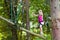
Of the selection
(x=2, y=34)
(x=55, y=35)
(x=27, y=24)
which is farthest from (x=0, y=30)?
(x=55, y=35)

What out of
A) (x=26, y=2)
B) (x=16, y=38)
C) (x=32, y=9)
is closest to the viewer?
(x=26, y=2)

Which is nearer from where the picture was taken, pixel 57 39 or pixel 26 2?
pixel 57 39

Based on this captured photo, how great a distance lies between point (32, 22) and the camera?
17.3 ft

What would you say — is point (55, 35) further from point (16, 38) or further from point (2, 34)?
point (2, 34)

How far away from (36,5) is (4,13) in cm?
82

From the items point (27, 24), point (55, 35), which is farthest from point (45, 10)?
point (55, 35)

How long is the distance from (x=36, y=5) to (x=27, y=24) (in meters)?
1.60

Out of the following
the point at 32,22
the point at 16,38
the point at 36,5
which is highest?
the point at 36,5

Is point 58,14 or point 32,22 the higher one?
point 58,14

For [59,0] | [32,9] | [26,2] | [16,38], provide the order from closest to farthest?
[59,0] < [26,2] < [16,38] < [32,9]

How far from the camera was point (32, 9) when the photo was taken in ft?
18.0

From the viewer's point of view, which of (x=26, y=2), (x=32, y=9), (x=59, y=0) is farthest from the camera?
(x=32, y=9)

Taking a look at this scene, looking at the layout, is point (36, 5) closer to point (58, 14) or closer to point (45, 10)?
point (45, 10)

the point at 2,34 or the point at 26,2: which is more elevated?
the point at 26,2
